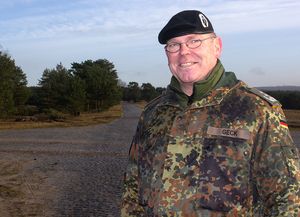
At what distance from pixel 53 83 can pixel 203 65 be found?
52293mm

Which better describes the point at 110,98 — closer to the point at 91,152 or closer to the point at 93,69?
the point at 93,69

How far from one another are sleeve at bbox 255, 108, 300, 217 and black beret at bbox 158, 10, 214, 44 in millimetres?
589

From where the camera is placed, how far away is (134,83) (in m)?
134

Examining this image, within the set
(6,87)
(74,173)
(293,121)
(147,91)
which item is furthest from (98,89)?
(147,91)

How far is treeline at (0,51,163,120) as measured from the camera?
3703 cm

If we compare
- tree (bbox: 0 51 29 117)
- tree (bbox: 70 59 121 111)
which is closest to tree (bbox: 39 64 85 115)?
tree (bbox: 70 59 121 111)

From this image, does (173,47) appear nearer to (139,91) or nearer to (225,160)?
(225,160)

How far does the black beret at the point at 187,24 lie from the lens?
2158 mm

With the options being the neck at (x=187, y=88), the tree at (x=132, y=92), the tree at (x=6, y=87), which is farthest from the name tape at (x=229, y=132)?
the tree at (x=132, y=92)

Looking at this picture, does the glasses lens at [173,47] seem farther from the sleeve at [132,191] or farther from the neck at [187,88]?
the sleeve at [132,191]

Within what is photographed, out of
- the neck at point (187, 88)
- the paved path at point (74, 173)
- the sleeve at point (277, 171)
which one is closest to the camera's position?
the sleeve at point (277, 171)

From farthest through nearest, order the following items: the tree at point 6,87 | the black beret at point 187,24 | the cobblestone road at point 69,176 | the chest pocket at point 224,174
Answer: the tree at point 6,87
the cobblestone road at point 69,176
the black beret at point 187,24
the chest pocket at point 224,174

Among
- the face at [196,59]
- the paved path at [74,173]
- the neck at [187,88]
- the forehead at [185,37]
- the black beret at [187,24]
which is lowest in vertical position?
the paved path at [74,173]

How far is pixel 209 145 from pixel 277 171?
0.37m
